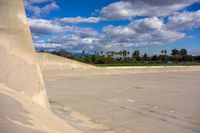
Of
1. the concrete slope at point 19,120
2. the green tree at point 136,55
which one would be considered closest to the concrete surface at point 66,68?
the concrete slope at point 19,120

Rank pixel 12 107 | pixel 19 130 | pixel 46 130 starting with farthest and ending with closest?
pixel 12 107 → pixel 46 130 → pixel 19 130

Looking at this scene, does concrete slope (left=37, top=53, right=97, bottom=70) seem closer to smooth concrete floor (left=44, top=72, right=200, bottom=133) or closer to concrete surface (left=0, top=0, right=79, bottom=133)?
smooth concrete floor (left=44, top=72, right=200, bottom=133)

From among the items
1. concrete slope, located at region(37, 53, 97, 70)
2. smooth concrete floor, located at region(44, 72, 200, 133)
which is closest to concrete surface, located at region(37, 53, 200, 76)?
concrete slope, located at region(37, 53, 97, 70)

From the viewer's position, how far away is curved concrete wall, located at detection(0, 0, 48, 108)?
7105mm

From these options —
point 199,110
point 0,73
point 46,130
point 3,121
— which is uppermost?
point 0,73

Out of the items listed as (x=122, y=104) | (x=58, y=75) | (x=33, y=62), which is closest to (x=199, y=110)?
(x=122, y=104)

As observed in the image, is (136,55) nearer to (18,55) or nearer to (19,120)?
(18,55)

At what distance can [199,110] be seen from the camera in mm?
9875

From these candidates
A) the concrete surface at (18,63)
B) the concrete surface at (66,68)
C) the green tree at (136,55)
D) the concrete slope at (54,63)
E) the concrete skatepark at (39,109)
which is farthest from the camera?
the green tree at (136,55)

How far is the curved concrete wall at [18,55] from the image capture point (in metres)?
7.11

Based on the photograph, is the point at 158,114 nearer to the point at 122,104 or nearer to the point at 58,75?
the point at 122,104

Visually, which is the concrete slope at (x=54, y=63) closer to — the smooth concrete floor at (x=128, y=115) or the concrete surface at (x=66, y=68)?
the concrete surface at (x=66, y=68)

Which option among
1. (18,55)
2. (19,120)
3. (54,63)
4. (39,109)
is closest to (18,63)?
(18,55)

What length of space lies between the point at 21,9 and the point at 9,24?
674mm
